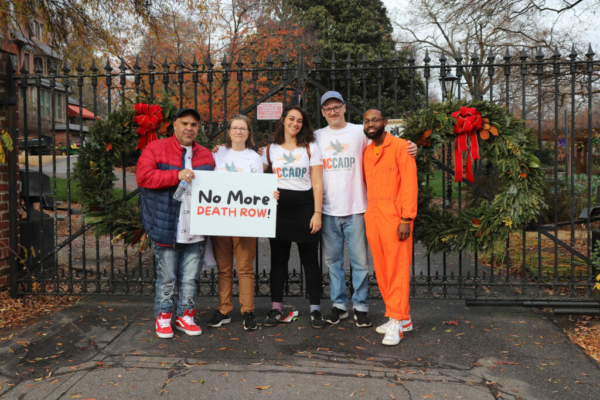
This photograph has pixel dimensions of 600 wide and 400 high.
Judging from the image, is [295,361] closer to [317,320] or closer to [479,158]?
[317,320]

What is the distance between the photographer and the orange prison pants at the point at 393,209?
4.11m

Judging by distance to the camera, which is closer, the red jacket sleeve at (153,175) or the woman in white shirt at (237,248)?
the red jacket sleeve at (153,175)

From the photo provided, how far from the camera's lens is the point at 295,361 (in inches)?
147

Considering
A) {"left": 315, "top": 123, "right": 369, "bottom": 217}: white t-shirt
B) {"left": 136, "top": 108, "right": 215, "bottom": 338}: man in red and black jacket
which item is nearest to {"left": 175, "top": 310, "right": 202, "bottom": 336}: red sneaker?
{"left": 136, "top": 108, "right": 215, "bottom": 338}: man in red and black jacket

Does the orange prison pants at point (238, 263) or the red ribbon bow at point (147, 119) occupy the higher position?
the red ribbon bow at point (147, 119)

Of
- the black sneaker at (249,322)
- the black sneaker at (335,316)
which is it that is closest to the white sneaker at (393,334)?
the black sneaker at (335,316)

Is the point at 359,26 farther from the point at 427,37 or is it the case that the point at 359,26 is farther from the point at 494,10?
the point at 494,10

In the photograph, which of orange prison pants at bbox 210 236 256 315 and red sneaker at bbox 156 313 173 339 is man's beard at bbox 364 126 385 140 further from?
red sneaker at bbox 156 313 173 339

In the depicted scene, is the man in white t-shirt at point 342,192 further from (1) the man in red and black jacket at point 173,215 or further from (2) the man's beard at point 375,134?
(1) the man in red and black jacket at point 173,215

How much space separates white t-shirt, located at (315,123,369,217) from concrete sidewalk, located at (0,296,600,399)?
3.77 ft

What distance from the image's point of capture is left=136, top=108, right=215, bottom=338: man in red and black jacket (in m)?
4.06

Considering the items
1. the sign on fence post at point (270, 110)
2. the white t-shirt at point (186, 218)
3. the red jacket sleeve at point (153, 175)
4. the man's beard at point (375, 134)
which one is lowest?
the white t-shirt at point (186, 218)

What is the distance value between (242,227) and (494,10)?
1126 cm

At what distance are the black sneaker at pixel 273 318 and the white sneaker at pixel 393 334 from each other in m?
Result: 1.01
